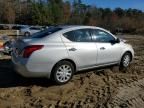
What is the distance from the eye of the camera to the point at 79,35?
888 centimetres

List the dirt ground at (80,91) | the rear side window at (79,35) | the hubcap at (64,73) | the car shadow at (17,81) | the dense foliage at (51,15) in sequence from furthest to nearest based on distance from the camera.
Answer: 1. the dense foliage at (51,15)
2. the rear side window at (79,35)
3. the car shadow at (17,81)
4. the hubcap at (64,73)
5. the dirt ground at (80,91)

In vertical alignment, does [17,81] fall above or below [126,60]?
below

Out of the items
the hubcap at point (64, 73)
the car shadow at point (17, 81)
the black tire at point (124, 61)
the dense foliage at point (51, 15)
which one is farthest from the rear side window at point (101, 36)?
the dense foliage at point (51, 15)

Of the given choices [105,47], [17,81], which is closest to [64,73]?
[17,81]

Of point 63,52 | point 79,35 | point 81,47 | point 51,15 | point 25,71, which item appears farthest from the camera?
point 51,15

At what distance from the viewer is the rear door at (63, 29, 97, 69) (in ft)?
28.1

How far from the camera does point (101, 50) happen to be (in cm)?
926

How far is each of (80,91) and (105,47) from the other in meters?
2.06

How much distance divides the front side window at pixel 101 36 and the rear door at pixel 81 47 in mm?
206

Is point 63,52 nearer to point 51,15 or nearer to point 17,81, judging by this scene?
point 17,81

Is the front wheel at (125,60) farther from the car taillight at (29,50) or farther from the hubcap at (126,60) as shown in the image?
the car taillight at (29,50)

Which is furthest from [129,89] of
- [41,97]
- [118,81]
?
[41,97]

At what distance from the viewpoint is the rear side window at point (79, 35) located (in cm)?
869

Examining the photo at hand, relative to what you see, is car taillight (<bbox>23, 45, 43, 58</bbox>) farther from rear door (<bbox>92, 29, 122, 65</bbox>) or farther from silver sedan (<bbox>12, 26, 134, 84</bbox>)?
rear door (<bbox>92, 29, 122, 65</bbox>)
